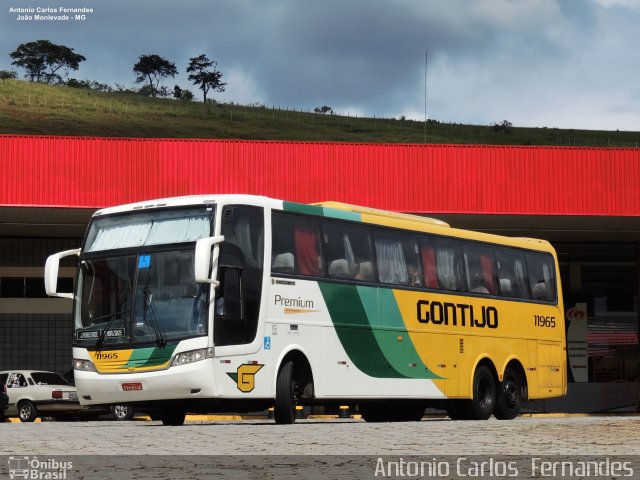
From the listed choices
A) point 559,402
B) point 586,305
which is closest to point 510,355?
point 559,402

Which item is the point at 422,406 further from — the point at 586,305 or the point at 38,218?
the point at 586,305

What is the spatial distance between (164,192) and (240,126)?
84536 mm

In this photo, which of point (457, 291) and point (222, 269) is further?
point (457, 291)

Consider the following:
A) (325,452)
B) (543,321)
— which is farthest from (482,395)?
(325,452)

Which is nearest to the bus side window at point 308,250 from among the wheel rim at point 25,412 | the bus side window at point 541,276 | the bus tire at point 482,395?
the bus tire at point 482,395

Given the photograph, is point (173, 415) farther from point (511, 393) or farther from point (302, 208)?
point (511, 393)

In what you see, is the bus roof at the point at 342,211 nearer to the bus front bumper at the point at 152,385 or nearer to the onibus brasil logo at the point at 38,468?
the bus front bumper at the point at 152,385

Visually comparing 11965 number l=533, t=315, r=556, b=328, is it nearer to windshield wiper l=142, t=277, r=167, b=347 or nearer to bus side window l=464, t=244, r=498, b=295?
bus side window l=464, t=244, r=498, b=295

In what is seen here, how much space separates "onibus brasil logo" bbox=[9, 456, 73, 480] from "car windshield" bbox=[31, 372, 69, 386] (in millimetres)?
21211

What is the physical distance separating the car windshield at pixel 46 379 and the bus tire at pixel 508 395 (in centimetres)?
1286

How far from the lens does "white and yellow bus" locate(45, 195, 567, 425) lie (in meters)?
18.3

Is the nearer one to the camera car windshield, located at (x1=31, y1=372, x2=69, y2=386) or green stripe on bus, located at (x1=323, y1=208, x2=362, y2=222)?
green stripe on bus, located at (x1=323, y1=208, x2=362, y2=222)

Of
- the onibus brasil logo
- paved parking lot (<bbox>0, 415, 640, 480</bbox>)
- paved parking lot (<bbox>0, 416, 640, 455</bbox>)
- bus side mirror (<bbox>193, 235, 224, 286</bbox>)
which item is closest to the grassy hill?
bus side mirror (<bbox>193, 235, 224, 286</bbox>)

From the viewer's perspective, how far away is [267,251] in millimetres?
18953
